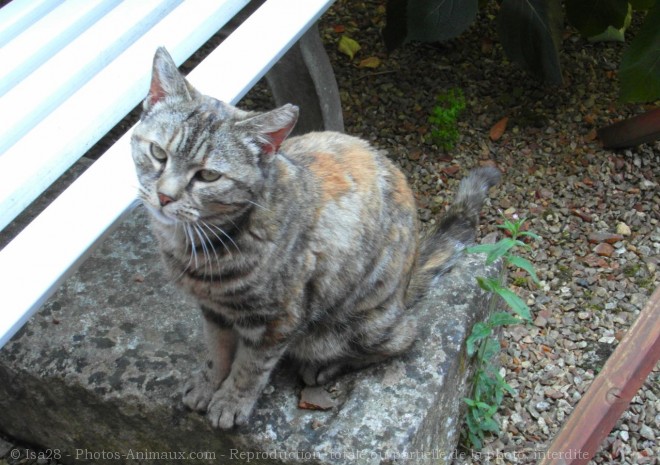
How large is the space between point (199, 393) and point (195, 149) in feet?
2.95

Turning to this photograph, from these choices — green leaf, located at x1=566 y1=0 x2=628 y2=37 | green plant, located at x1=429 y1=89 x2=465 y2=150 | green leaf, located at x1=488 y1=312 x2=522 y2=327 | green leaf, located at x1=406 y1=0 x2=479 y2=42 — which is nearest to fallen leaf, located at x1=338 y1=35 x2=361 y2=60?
green plant, located at x1=429 y1=89 x2=465 y2=150

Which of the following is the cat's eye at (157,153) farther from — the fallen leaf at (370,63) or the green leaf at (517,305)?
the fallen leaf at (370,63)

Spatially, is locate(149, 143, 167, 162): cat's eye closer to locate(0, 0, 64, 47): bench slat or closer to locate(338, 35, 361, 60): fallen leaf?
locate(0, 0, 64, 47): bench slat

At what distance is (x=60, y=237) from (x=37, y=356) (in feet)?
3.71

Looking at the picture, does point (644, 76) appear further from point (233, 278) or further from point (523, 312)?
point (233, 278)

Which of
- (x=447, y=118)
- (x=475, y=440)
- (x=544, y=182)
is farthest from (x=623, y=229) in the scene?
(x=475, y=440)

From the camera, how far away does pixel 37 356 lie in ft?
9.07

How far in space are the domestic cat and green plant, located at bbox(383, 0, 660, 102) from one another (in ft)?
4.14

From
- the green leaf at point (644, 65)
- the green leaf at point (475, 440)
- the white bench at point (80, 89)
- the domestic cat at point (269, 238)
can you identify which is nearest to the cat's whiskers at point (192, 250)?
the domestic cat at point (269, 238)

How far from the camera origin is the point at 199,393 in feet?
8.51

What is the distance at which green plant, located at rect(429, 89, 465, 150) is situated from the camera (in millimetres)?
4066

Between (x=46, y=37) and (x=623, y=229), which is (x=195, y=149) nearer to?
(x=46, y=37)

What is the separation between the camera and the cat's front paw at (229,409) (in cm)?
254

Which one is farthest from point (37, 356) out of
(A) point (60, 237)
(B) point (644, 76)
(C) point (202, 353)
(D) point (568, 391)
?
(B) point (644, 76)
